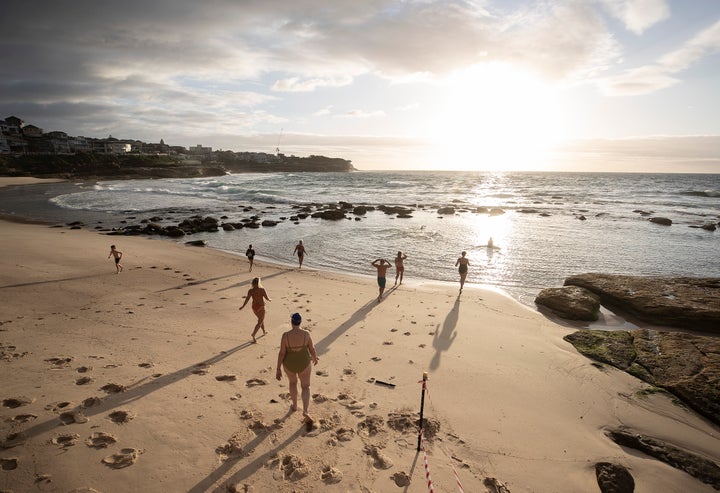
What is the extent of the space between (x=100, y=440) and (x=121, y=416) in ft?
1.78

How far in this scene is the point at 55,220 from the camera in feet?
94.8

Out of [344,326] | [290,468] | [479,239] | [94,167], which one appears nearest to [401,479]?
[290,468]

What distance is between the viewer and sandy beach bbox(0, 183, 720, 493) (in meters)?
4.76

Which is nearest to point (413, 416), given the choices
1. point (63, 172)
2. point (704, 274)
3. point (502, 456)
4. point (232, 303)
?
point (502, 456)

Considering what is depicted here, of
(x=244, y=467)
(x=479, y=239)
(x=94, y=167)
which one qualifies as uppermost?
(x=94, y=167)

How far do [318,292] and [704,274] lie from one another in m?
20.0

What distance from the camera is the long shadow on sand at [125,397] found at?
4.98 metres

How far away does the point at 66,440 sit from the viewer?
4.90 metres

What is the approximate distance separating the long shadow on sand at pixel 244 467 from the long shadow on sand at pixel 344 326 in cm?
310

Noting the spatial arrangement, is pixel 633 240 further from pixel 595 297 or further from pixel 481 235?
pixel 595 297

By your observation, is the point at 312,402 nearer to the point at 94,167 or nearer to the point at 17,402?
the point at 17,402

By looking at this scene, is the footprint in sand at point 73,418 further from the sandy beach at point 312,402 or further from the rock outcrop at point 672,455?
the rock outcrop at point 672,455

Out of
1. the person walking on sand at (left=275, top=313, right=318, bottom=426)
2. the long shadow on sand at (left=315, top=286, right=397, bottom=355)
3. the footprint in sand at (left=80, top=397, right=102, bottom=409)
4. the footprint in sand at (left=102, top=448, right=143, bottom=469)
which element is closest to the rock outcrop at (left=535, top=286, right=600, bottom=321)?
the long shadow on sand at (left=315, top=286, right=397, bottom=355)

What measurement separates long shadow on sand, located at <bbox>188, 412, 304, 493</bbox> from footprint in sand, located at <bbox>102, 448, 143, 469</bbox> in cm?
105
